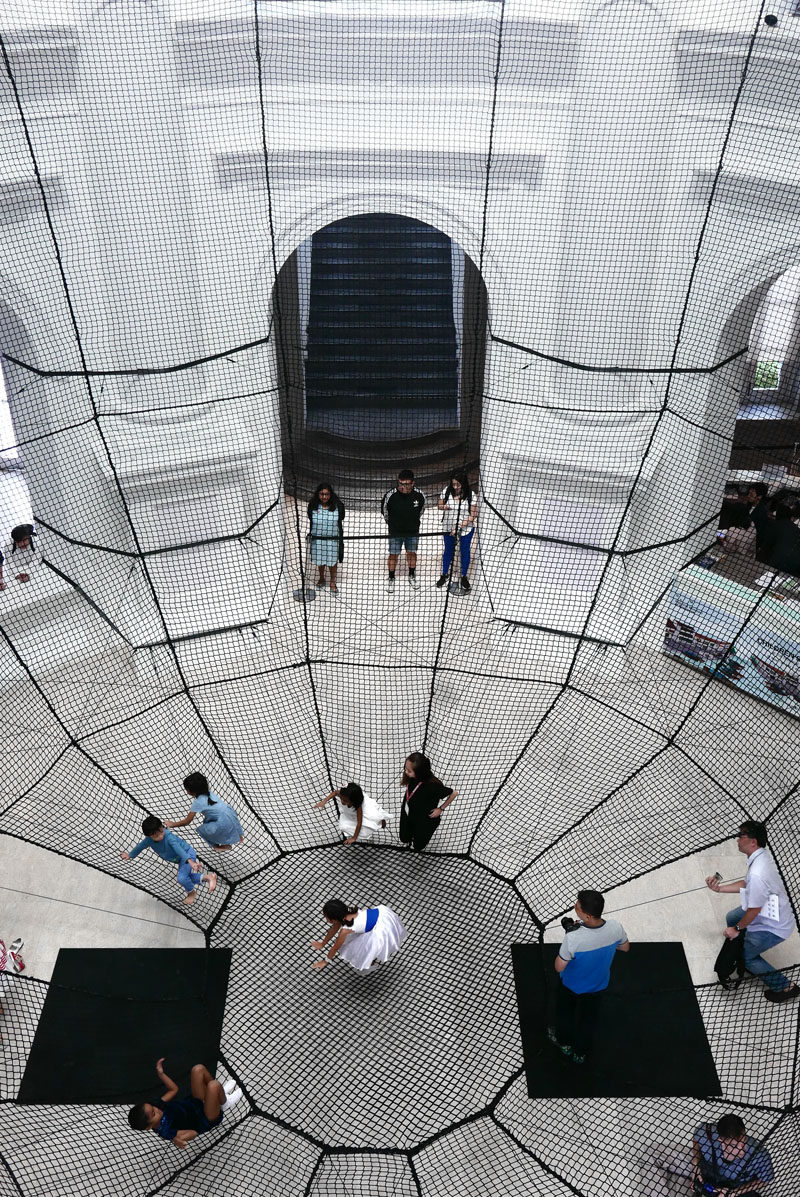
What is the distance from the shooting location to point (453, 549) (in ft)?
18.6

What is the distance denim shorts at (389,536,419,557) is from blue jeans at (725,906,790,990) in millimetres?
2544

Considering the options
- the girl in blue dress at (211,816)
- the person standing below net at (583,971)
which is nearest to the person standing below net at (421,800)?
the girl in blue dress at (211,816)

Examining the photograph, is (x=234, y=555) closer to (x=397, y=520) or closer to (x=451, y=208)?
(x=397, y=520)

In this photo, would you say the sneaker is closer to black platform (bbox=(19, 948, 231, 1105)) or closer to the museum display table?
the museum display table

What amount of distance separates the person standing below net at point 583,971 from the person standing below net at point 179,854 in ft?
5.00

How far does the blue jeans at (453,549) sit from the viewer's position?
5656 millimetres

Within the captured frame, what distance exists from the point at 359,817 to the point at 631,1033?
4.46 ft

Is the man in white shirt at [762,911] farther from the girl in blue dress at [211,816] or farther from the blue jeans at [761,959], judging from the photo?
the girl in blue dress at [211,816]

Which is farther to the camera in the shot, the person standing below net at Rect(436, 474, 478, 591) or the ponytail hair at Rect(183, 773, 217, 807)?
the person standing below net at Rect(436, 474, 478, 591)

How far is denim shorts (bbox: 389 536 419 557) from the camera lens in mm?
5527

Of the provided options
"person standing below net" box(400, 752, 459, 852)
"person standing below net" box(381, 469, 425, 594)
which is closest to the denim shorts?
"person standing below net" box(381, 469, 425, 594)

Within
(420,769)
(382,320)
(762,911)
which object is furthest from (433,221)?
(762,911)

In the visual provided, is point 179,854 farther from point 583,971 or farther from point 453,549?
point 453,549

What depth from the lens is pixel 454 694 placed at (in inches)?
208
